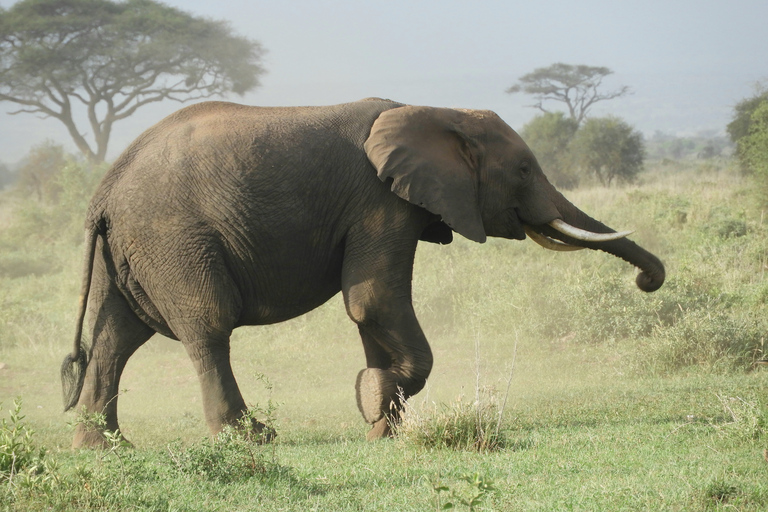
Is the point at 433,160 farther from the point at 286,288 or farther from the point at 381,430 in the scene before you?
the point at 381,430

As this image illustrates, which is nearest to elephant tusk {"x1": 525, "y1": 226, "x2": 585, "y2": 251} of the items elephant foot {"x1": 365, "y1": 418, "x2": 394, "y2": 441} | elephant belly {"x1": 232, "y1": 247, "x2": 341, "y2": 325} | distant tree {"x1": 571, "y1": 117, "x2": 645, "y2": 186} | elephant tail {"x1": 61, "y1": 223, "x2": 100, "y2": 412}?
elephant belly {"x1": 232, "y1": 247, "x2": 341, "y2": 325}

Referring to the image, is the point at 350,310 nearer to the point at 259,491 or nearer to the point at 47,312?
the point at 259,491

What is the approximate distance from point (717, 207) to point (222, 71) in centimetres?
2509

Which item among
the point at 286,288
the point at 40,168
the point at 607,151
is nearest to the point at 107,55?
the point at 40,168

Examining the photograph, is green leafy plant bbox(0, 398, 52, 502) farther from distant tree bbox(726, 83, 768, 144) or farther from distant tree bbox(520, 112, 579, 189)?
distant tree bbox(520, 112, 579, 189)

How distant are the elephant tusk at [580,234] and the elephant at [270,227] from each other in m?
0.02

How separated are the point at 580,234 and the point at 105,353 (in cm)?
423

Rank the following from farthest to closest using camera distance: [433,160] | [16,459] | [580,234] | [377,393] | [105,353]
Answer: [580,234]
[105,353]
[433,160]
[377,393]
[16,459]

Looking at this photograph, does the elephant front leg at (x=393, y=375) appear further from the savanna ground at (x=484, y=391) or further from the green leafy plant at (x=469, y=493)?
the green leafy plant at (x=469, y=493)

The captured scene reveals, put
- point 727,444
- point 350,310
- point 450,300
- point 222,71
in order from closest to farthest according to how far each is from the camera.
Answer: point 727,444 < point 350,310 < point 450,300 < point 222,71

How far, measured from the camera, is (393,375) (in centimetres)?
755

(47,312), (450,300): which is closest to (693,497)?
(450,300)

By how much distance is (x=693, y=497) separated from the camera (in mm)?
4969

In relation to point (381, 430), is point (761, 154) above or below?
above
